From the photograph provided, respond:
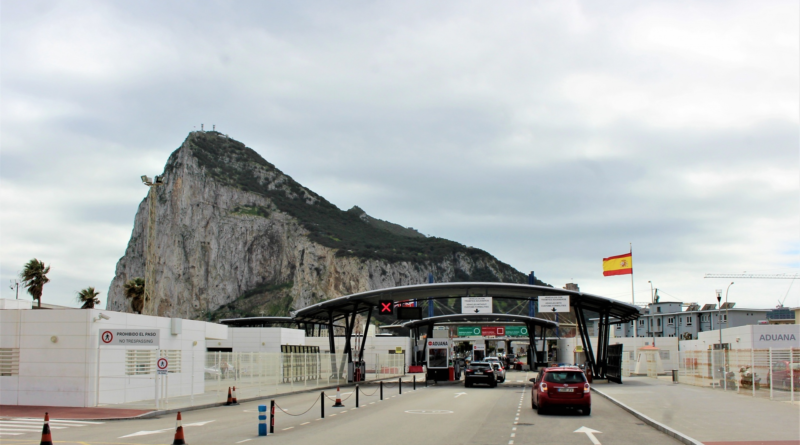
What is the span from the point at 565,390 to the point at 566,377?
40 centimetres

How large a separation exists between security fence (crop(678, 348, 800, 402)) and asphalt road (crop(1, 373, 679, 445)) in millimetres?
7642

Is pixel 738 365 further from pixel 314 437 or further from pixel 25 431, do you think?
pixel 25 431

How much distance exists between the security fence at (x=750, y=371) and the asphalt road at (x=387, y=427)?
25.1ft

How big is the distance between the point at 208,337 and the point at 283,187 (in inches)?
6246

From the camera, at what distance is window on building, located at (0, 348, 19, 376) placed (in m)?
25.5

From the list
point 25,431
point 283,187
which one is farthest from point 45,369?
point 283,187

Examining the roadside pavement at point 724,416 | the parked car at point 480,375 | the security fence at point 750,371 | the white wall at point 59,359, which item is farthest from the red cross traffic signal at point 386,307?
the white wall at point 59,359

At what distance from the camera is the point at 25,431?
17172mm

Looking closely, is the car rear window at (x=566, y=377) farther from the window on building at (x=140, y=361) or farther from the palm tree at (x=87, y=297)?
the palm tree at (x=87, y=297)

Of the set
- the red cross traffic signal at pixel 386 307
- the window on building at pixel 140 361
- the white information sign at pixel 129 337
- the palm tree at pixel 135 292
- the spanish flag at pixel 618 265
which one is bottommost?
the window on building at pixel 140 361

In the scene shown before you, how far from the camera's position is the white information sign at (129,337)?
2458 cm

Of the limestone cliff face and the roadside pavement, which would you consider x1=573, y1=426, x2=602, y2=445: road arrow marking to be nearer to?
the roadside pavement

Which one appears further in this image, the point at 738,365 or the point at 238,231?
the point at 238,231

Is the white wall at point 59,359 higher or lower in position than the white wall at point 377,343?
higher
